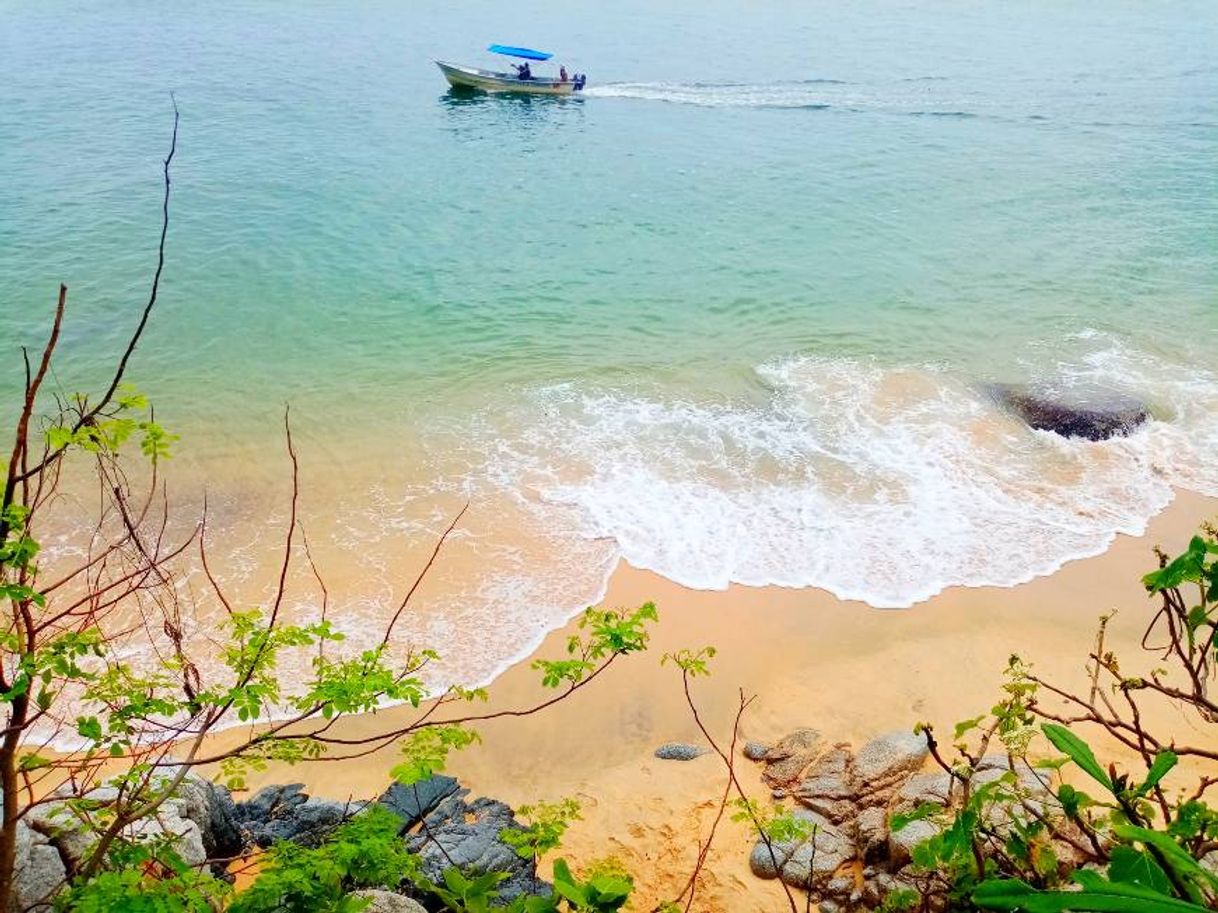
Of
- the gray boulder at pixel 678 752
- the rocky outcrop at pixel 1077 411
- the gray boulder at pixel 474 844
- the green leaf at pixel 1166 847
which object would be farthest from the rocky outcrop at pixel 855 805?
the rocky outcrop at pixel 1077 411

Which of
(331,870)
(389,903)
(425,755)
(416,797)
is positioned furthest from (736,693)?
(331,870)

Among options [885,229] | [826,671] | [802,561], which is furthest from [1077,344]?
[826,671]

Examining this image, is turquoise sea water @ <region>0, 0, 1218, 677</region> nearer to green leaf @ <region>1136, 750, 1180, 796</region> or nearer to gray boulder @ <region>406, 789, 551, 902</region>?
gray boulder @ <region>406, 789, 551, 902</region>

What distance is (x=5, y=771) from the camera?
3.00m

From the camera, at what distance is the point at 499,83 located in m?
34.1

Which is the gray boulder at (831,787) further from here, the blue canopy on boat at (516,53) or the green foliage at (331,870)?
the blue canopy on boat at (516,53)

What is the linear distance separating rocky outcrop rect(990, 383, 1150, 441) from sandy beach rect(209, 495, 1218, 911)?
2605 millimetres

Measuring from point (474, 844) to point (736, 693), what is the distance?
3352mm

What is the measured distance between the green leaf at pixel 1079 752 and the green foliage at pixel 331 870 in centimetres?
323

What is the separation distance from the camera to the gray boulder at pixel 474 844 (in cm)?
626

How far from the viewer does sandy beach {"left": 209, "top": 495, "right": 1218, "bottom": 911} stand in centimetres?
736

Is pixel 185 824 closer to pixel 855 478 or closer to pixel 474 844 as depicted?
pixel 474 844

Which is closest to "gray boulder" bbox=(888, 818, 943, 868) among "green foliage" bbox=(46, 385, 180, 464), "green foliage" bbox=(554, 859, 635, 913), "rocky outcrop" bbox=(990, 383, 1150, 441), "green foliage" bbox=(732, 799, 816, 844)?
"green foliage" bbox=(732, 799, 816, 844)

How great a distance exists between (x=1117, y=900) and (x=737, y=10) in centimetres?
6205
